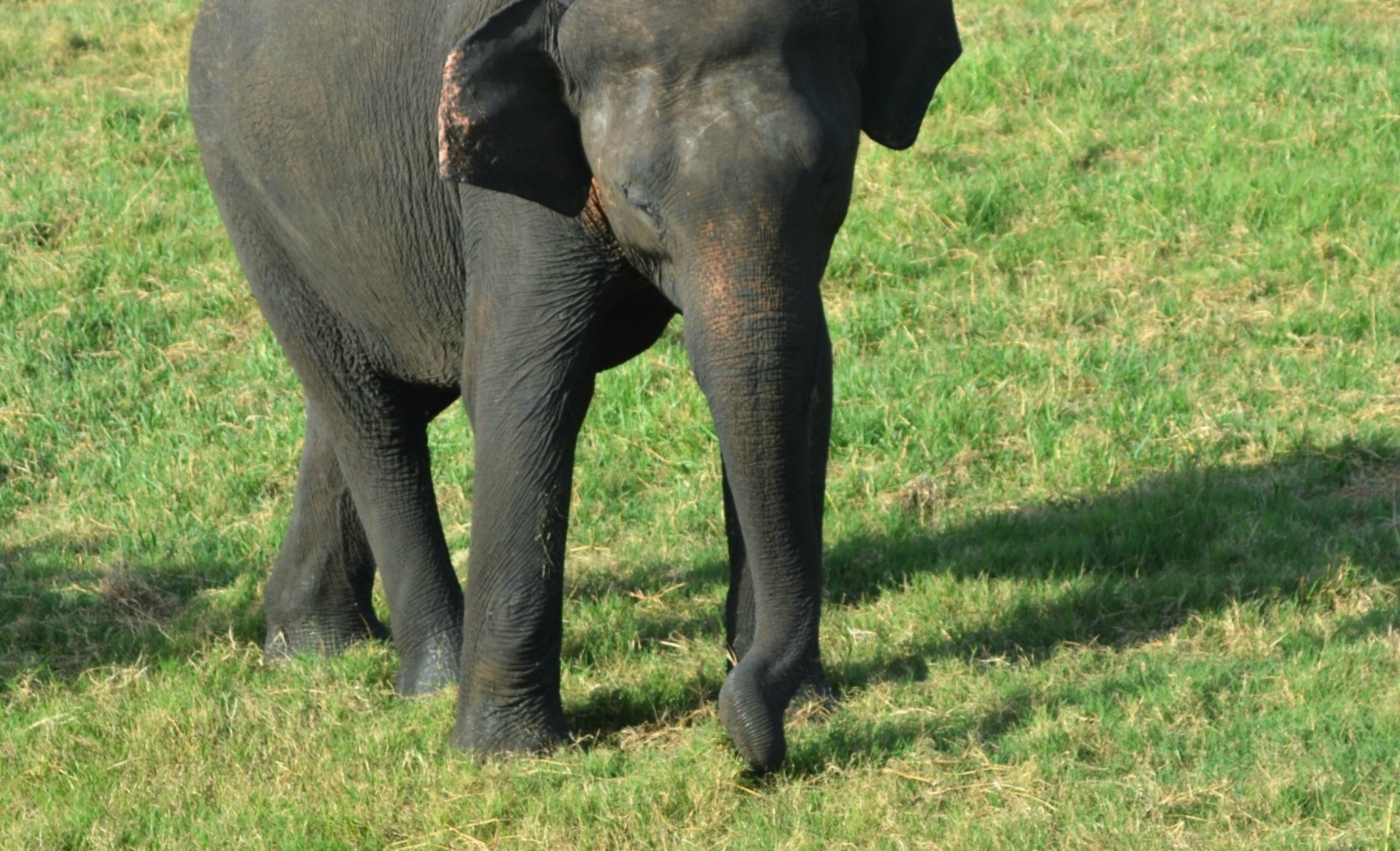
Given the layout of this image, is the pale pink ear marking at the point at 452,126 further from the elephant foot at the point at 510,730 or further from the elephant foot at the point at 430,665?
the elephant foot at the point at 430,665

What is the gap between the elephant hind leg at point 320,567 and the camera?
6.50m

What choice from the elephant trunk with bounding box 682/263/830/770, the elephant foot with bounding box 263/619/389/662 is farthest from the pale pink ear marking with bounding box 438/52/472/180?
the elephant foot with bounding box 263/619/389/662

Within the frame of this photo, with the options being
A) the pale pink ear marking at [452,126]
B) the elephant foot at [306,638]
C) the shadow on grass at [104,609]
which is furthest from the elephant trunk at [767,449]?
the shadow on grass at [104,609]

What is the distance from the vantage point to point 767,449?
4215mm

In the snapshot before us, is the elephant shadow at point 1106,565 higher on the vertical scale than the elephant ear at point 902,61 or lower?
lower

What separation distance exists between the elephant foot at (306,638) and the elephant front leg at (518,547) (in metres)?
1.25

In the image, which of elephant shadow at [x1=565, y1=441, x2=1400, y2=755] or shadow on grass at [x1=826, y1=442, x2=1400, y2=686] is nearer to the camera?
elephant shadow at [x1=565, y1=441, x2=1400, y2=755]

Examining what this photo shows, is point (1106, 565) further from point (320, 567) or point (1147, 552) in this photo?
point (320, 567)

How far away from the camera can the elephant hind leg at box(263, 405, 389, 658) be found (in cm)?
650

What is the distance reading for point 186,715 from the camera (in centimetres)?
565

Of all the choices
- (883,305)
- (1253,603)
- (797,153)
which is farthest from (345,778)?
(883,305)

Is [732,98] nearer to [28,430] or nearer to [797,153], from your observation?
[797,153]

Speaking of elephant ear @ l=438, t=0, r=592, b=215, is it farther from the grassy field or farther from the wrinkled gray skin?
the grassy field

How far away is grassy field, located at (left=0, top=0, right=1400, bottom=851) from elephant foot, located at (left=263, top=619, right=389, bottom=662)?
14cm
